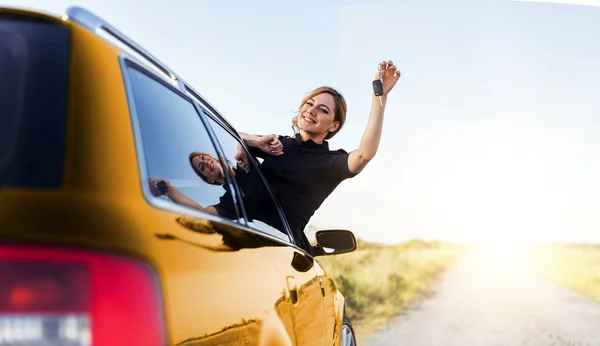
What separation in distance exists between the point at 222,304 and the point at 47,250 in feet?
1.90

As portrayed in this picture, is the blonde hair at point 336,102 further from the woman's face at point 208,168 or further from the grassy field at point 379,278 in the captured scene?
the grassy field at point 379,278

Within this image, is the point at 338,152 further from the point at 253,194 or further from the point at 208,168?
the point at 208,168

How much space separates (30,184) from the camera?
6.09 feet

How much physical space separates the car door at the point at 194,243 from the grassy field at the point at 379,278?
50.0 ft

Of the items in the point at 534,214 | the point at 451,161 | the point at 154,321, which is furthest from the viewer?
the point at 534,214

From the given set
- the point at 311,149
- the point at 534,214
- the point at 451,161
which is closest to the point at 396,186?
the point at 451,161

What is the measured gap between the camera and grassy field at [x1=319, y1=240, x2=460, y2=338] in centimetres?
2392

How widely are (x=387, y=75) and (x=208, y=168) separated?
8.78 ft

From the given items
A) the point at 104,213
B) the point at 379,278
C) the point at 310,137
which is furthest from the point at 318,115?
the point at 379,278

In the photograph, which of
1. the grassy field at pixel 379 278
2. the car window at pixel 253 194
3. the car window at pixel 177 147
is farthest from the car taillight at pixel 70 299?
the grassy field at pixel 379 278

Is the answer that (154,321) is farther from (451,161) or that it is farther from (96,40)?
(451,161)

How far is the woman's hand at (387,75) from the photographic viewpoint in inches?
219

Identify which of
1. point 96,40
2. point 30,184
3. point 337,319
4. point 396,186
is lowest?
point 337,319

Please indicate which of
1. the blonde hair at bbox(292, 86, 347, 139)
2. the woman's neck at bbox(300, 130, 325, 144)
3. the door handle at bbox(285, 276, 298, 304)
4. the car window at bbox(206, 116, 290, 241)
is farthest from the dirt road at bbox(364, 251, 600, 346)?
the door handle at bbox(285, 276, 298, 304)
